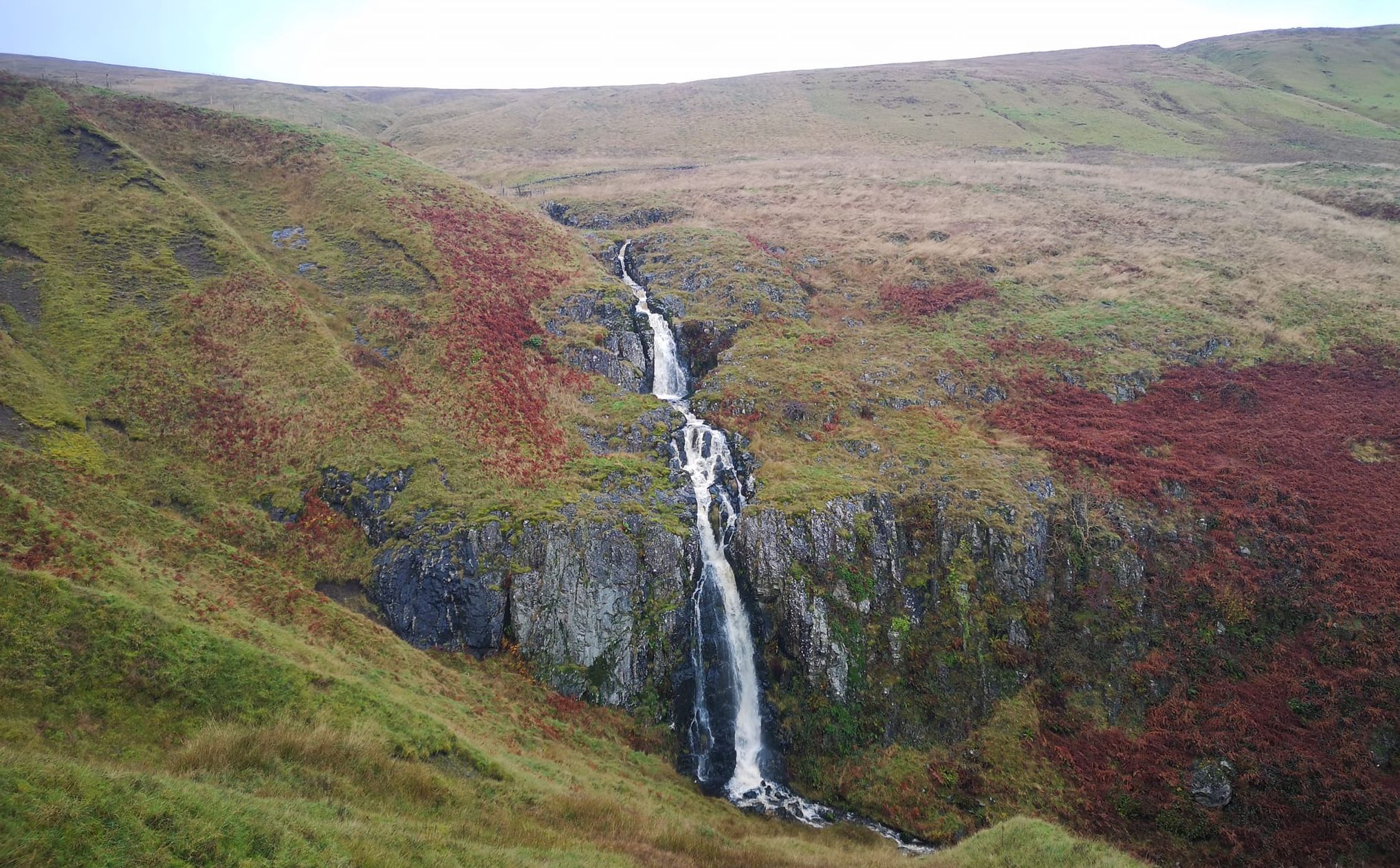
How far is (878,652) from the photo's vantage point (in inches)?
1019

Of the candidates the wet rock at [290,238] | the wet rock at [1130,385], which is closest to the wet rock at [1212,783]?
the wet rock at [1130,385]

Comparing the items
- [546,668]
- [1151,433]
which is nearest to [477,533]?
[546,668]

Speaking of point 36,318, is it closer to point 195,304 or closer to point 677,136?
point 195,304

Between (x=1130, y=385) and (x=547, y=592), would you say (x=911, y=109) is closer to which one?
(x=1130, y=385)

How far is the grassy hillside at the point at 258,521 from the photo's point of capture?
41.8 ft

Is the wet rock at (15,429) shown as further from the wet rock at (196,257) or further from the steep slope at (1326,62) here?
the steep slope at (1326,62)

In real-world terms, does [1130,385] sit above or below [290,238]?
below

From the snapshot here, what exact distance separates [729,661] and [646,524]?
Answer: 6.82 metres

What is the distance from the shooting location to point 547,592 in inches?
1023

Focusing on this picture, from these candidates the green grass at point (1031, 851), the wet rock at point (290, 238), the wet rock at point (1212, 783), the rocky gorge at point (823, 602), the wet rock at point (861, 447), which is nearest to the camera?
the green grass at point (1031, 851)

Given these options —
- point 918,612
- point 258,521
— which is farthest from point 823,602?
point 258,521

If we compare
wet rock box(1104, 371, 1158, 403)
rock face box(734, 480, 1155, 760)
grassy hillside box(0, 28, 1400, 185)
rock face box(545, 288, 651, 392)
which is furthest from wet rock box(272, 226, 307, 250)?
wet rock box(1104, 371, 1158, 403)

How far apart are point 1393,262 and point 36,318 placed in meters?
83.5

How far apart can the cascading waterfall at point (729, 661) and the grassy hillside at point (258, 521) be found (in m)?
1.46
